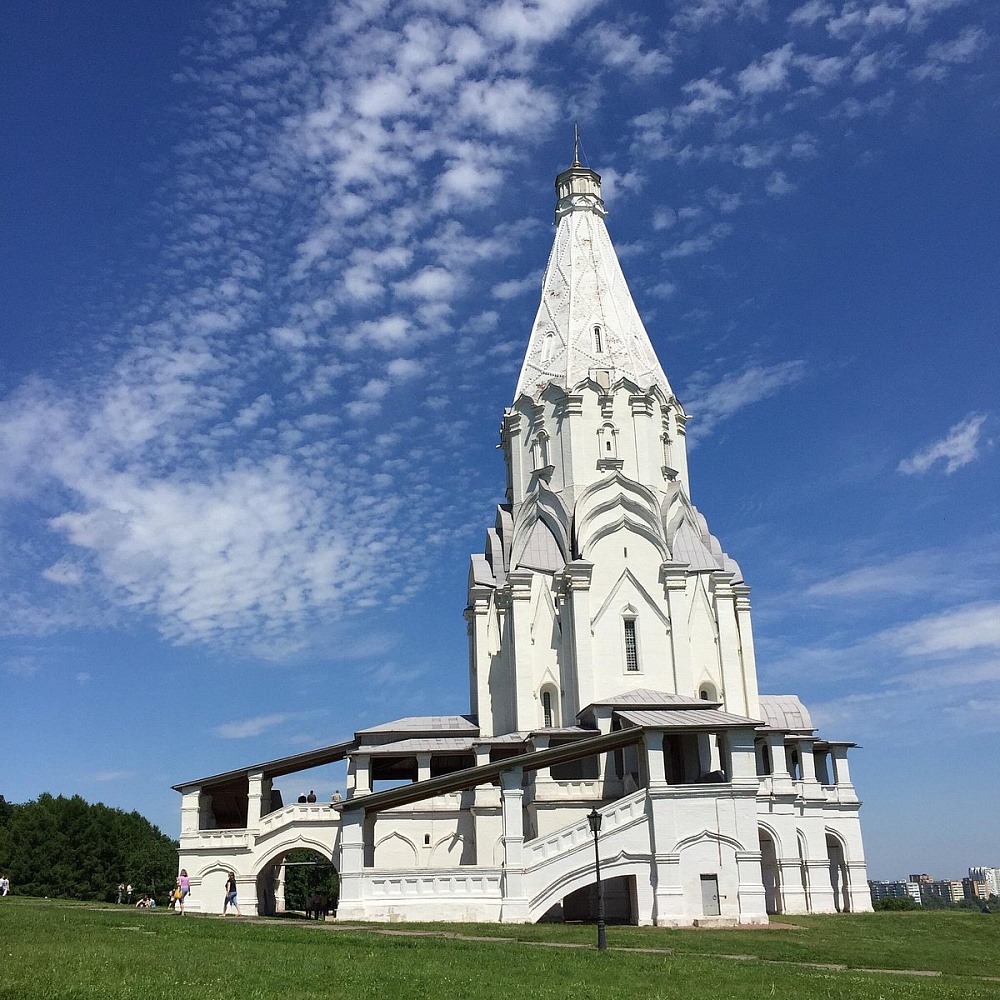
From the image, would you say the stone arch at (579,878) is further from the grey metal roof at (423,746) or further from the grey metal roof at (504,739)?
the grey metal roof at (423,746)

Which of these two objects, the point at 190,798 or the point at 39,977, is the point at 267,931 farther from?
the point at 190,798

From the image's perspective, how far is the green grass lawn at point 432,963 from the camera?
476 inches

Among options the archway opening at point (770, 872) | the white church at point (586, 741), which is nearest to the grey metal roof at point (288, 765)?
the white church at point (586, 741)

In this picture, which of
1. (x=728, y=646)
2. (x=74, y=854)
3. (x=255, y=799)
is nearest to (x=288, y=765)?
(x=255, y=799)

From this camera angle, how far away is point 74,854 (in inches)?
2251

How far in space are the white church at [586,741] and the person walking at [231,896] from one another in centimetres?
28

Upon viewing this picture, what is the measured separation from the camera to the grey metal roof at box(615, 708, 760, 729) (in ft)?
87.9

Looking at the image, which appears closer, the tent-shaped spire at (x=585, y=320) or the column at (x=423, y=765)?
the column at (x=423, y=765)

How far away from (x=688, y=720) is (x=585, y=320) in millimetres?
18872

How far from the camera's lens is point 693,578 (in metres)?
37.4

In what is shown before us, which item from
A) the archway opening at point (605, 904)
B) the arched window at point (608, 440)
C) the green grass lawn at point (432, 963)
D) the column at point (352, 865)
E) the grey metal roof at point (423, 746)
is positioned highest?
the arched window at point (608, 440)

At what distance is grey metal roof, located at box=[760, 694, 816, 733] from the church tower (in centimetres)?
104

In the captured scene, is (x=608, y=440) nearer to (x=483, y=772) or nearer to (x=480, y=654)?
(x=480, y=654)

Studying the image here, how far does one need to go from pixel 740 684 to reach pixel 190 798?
18.9 meters
